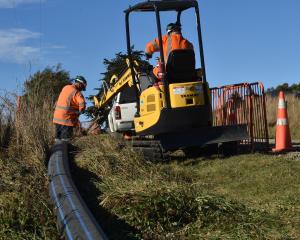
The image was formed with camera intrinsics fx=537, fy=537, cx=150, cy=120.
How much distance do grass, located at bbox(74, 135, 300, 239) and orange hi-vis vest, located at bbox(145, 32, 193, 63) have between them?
2.80 metres

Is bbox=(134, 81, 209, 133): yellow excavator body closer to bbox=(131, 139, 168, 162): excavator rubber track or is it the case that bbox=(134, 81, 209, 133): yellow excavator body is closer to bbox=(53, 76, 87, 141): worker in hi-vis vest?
bbox=(131, 139, 168, 162): excavator rubber track

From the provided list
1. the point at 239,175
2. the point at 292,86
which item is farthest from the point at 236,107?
the point at 292,86

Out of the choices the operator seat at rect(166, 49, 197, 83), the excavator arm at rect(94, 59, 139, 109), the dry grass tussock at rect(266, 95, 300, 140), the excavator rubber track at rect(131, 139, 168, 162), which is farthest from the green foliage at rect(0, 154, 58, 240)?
the dry grass tussock at rect(266, 95, 300, 140)

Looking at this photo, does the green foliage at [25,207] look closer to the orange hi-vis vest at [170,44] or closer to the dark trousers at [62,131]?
the orange hi-vis vest at [170,44]

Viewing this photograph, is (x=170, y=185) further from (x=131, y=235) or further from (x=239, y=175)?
(x=239, y=175)

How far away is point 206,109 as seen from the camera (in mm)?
10000

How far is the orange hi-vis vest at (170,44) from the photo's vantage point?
9750 mm

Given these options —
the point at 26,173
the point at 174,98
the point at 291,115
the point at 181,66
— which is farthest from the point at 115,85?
the point at 291,115

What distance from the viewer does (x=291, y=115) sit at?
68.4 feet

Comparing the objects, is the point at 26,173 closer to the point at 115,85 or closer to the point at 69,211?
the point at 69,211

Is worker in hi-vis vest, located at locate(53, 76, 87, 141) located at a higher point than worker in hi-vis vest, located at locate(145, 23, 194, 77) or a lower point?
lower

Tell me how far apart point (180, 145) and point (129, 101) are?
658cm

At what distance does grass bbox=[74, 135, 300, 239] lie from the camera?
181 inches

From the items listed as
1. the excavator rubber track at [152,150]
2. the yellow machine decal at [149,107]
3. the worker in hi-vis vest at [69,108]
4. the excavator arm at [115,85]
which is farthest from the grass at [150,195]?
the excavator arm at [115,85]
